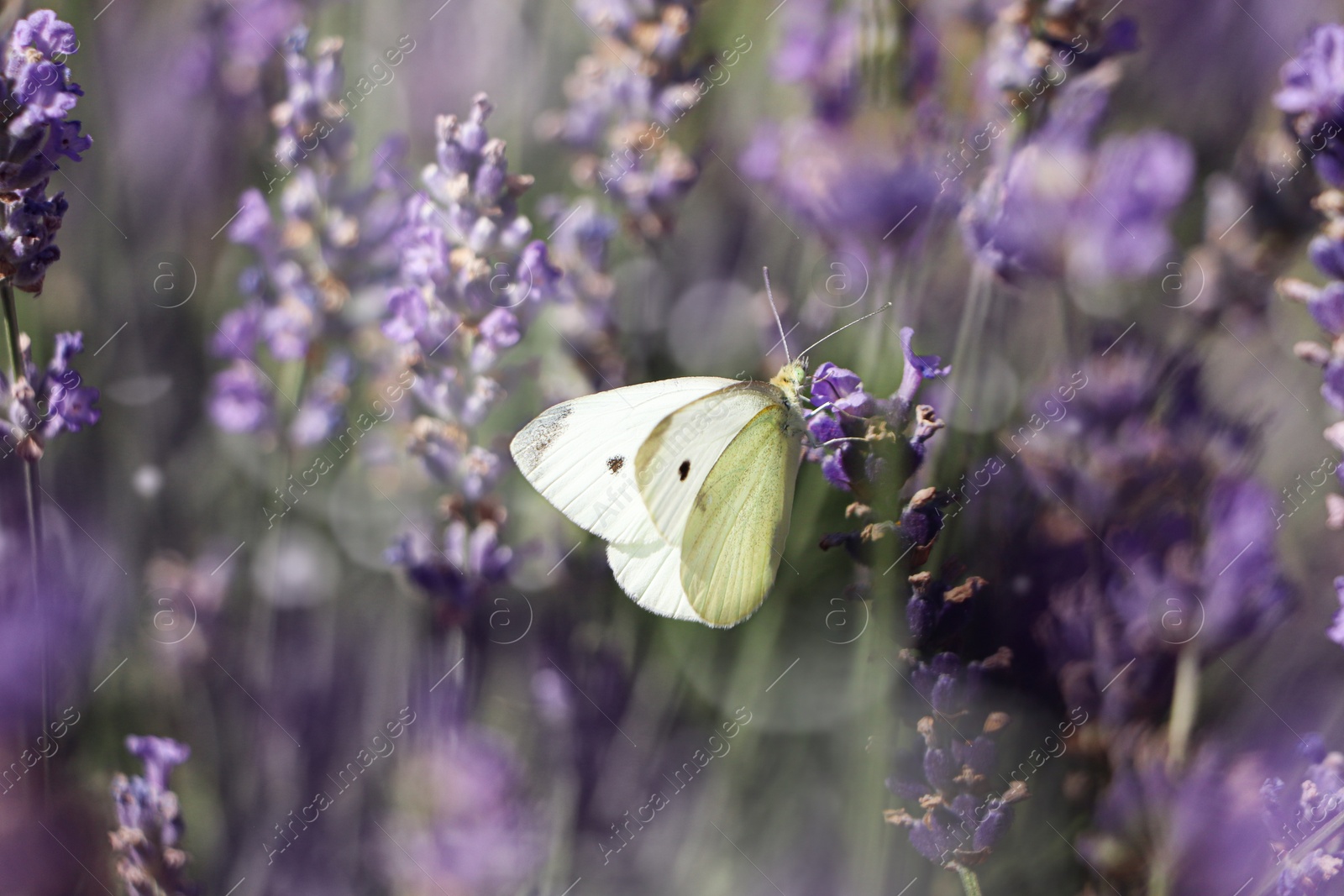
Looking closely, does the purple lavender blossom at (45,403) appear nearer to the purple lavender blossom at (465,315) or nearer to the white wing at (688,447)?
the purple lavender blossom at (465,315)

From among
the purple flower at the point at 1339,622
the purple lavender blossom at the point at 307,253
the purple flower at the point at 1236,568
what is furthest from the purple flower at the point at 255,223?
the purple flower at the point at 1339,622

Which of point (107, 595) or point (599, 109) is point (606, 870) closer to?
point (107, 595)

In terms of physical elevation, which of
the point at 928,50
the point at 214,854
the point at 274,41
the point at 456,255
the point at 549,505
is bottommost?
the point at 214,854

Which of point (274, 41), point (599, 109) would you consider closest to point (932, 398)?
point (599, 109)

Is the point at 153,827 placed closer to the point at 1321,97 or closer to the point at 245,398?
the point at 245,398

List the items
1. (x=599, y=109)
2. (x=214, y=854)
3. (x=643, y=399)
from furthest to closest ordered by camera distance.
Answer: (x=214, y=854) → (x=599, y=109) → (x=643, y=399)

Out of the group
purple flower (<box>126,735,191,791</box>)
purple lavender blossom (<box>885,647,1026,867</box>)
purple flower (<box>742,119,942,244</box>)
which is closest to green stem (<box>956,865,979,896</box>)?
purple lavender blossom (<box>885,647,1026,867</box>)

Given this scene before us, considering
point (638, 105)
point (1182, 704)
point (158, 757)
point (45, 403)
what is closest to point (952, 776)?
point (1182, 704)
